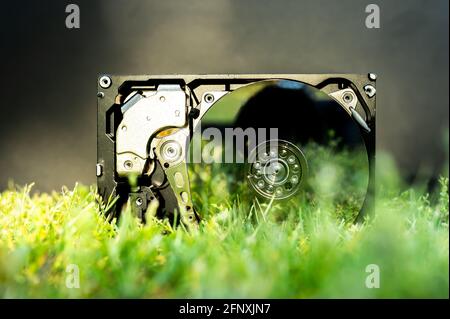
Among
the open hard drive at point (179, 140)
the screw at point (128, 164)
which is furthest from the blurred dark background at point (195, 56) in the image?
the screw at point (128, 164)

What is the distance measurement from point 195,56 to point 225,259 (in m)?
1.37

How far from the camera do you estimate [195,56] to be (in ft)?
8.16

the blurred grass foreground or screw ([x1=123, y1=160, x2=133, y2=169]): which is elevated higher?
screw ([x1=123, y1=160, x2=133, y2=169])

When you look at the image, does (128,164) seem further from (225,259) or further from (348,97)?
(348,97)

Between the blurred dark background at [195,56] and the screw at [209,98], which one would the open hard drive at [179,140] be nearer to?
the screw at [209,98]

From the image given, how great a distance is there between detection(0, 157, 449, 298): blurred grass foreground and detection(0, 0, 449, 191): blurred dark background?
0.76 metres

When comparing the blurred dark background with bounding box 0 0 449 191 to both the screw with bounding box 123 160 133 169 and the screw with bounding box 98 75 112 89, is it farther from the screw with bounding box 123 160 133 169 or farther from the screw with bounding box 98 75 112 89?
the screw with bounding box 123 160 133 169

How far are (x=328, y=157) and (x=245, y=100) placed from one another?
59cm

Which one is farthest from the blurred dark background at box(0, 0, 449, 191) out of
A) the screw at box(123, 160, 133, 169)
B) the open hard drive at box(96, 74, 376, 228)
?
the screw at box(123, 160, 133, 169)

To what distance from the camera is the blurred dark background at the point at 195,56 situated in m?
2.40

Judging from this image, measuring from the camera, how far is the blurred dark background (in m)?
2.40

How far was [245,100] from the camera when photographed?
2756 mm

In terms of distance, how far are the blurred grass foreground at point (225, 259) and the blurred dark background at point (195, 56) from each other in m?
0.76
